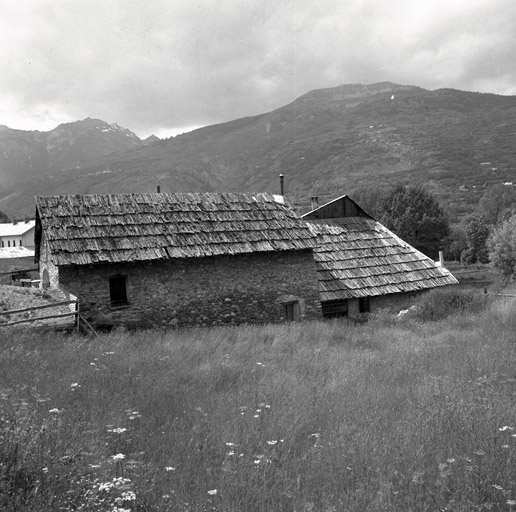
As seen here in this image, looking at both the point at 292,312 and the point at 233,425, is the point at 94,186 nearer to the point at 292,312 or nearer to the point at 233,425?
the point at 292,312

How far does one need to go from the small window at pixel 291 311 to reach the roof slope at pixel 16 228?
219 ft

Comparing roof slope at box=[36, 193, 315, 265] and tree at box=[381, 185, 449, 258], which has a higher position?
tree at box=[381, 185, 449, 258]

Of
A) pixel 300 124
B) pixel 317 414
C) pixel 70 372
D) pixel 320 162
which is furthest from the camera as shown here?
pixel 300 124

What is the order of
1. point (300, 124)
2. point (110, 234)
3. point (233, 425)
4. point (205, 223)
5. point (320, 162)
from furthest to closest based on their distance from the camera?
point (300, 124), point (320, 162), point (205, 223), point (110, 234), point (233, 425)

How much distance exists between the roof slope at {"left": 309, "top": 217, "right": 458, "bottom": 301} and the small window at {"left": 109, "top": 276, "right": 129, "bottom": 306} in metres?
6.84

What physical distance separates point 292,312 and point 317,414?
420 inches

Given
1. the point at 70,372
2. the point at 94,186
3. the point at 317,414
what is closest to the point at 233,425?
the point at 317,414

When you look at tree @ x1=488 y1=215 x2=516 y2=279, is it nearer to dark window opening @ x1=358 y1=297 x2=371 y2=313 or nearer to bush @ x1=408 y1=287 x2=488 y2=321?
bush @ x1=408 y1=287 x2=488 y2=321

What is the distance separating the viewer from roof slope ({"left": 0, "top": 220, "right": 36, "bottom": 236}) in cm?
7288

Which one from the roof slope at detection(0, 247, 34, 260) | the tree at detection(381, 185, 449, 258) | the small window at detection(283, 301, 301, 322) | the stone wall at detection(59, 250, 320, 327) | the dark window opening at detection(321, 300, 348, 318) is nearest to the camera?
the stone wall at detection(59, 250, 320, 327)

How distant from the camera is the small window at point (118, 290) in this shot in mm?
13769

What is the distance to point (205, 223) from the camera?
1541 centimetres

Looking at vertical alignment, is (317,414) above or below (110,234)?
below

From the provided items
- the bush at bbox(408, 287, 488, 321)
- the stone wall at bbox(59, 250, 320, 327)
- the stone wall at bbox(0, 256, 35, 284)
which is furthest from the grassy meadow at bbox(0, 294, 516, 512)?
the stone wall at bbox(0, 256, 35, 284)
